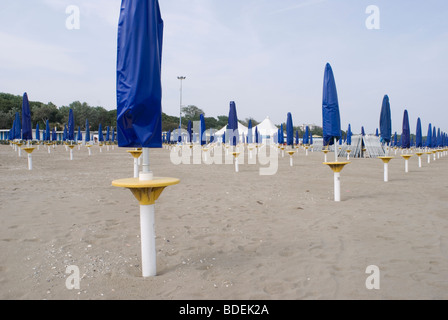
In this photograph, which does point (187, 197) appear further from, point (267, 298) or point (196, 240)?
point (267, 298)

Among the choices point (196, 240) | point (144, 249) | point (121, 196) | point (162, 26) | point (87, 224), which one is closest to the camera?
point (144, 249)

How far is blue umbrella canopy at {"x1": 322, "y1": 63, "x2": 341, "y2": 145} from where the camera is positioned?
6.96 m

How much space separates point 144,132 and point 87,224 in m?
2.48

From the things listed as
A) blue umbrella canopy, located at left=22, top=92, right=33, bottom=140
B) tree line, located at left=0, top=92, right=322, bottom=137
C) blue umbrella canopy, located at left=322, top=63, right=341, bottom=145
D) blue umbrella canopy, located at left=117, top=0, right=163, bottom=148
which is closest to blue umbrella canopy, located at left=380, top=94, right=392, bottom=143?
blue umbrella canopy, located at left=322, top=63, right=341, bottom=145

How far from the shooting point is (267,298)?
2.52 metres

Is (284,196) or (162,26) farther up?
(162,26)

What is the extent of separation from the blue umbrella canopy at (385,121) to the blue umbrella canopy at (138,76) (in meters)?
9.99

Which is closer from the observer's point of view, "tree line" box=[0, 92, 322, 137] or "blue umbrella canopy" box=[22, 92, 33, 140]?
"blue umbrella canopy" box=[22, 92, 33, 140]

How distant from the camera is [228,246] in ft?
A: 12.4

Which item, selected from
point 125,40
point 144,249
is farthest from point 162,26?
point 144,249

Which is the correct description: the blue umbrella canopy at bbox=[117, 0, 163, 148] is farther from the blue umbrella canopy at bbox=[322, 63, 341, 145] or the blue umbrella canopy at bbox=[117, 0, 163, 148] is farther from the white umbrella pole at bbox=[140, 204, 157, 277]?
the blue umbrella canopy at bbox=[322, 63, 341, 145]

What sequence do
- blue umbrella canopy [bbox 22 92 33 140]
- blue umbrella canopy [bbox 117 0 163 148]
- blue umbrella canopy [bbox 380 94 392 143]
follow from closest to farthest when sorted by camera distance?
blue umbrella canopy [bbox 117 0 163 148] < blue umbrella canopy [bbox 380 94 392 143] < blue umbrella canopy [bbox 22 92 33 140]

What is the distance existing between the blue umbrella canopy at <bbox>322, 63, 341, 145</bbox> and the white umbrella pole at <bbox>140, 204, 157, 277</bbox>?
17.5ft
